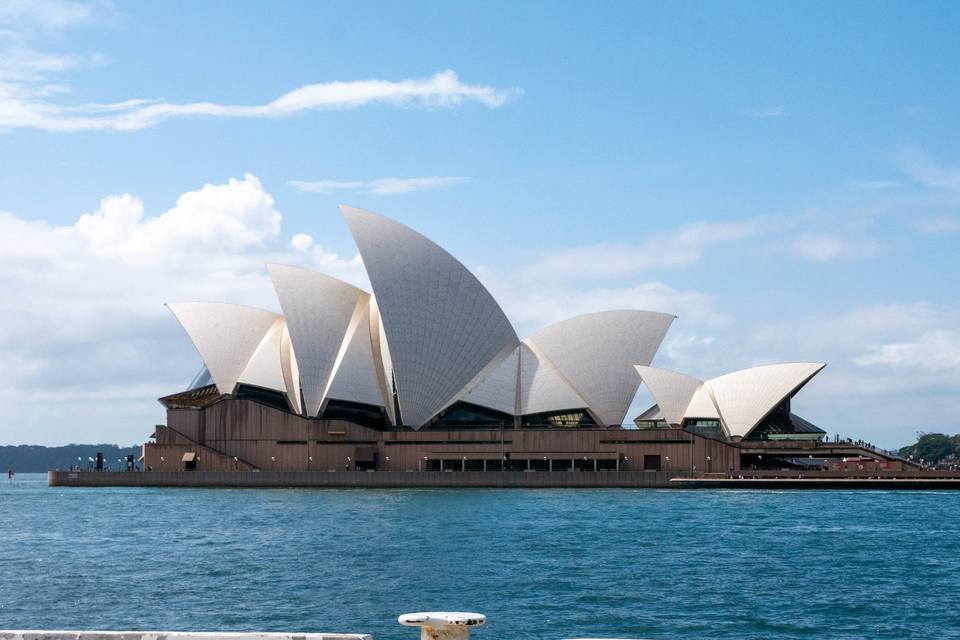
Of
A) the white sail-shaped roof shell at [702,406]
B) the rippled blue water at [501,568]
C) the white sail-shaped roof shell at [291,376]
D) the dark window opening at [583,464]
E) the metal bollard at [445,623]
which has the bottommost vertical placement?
the rippled blue water at [501,568]

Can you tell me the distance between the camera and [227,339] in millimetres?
73438

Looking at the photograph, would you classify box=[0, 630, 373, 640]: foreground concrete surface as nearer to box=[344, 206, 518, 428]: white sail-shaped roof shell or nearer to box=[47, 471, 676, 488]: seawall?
box=[344, 206, 518, 428]: white sail-shaped roof shell

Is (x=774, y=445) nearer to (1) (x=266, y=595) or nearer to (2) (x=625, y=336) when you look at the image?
(2) (x=625, y=336)

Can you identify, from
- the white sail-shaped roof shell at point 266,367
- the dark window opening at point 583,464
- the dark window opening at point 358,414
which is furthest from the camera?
the dark window opening at point 358,414

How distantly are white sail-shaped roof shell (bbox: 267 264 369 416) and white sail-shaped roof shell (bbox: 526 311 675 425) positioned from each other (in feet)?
44.0

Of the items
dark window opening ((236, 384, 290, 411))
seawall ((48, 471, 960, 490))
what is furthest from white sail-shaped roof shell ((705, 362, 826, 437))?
dark window opening ((236, 384, 290, 411))

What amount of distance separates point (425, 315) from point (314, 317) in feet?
21.8

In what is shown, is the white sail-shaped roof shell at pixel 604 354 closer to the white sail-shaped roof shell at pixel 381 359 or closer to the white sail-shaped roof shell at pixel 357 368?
the white sail-shaped roof shell at pixel 381 359

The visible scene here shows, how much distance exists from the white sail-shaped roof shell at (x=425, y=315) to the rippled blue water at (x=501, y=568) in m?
18.7

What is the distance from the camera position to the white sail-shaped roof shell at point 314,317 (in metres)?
69.7

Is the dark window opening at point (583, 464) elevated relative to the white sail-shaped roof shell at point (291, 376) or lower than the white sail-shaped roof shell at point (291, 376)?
lower

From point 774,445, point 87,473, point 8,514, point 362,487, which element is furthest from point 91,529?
point 774,445

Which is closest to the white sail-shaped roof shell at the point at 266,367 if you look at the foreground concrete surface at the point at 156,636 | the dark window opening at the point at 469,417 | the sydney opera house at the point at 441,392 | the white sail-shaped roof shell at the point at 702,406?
the sydney opera house at the point at 441,392

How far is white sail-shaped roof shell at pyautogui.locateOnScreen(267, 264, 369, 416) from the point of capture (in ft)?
229
